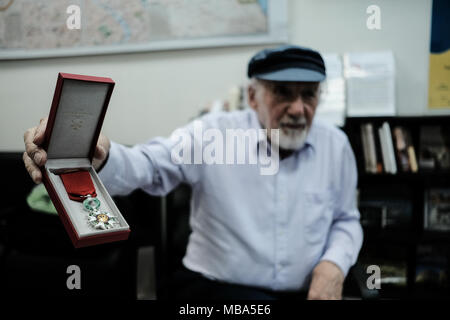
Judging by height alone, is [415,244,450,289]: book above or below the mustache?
below

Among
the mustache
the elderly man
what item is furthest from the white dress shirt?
the mustache

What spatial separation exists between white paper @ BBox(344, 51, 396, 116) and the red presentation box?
78 cm

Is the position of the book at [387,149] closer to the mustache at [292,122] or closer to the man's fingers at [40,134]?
the mustache at [292,122]

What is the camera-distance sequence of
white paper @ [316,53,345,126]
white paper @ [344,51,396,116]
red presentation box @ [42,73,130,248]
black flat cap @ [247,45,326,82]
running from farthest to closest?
white paper @ [316,53,345,126] < white paper @ [344,51,396,116] < black flat cap @ [247,45,326,82] < red presentation box @ [42,73,130,248]

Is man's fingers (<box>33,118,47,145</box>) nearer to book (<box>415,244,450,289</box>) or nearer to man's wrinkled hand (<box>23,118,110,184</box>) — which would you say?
man's wrinkled hand (<box>23,118,110,184</box>)

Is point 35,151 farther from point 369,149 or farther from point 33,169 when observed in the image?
point 369,149

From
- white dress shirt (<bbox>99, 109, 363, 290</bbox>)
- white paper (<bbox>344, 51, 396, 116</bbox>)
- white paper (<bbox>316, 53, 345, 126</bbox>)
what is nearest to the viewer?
white dress shirt (<bbox>99, 109, 363, 290</bbox>)

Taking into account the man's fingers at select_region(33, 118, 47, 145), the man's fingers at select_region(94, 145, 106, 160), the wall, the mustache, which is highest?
the wall

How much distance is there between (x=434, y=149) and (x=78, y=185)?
111cm

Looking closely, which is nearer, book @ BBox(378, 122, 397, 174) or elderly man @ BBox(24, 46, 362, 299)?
elderly man @ BBox(24, 46, 362, 299)

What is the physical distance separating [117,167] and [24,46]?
9.0 inches

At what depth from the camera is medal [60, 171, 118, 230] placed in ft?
1.07

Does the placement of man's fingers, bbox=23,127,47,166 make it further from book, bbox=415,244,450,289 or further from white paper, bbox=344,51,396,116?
book, bbox=415,244,450,289

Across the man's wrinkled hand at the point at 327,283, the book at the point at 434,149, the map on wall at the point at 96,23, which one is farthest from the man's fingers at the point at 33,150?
the book at the point at 434,149
